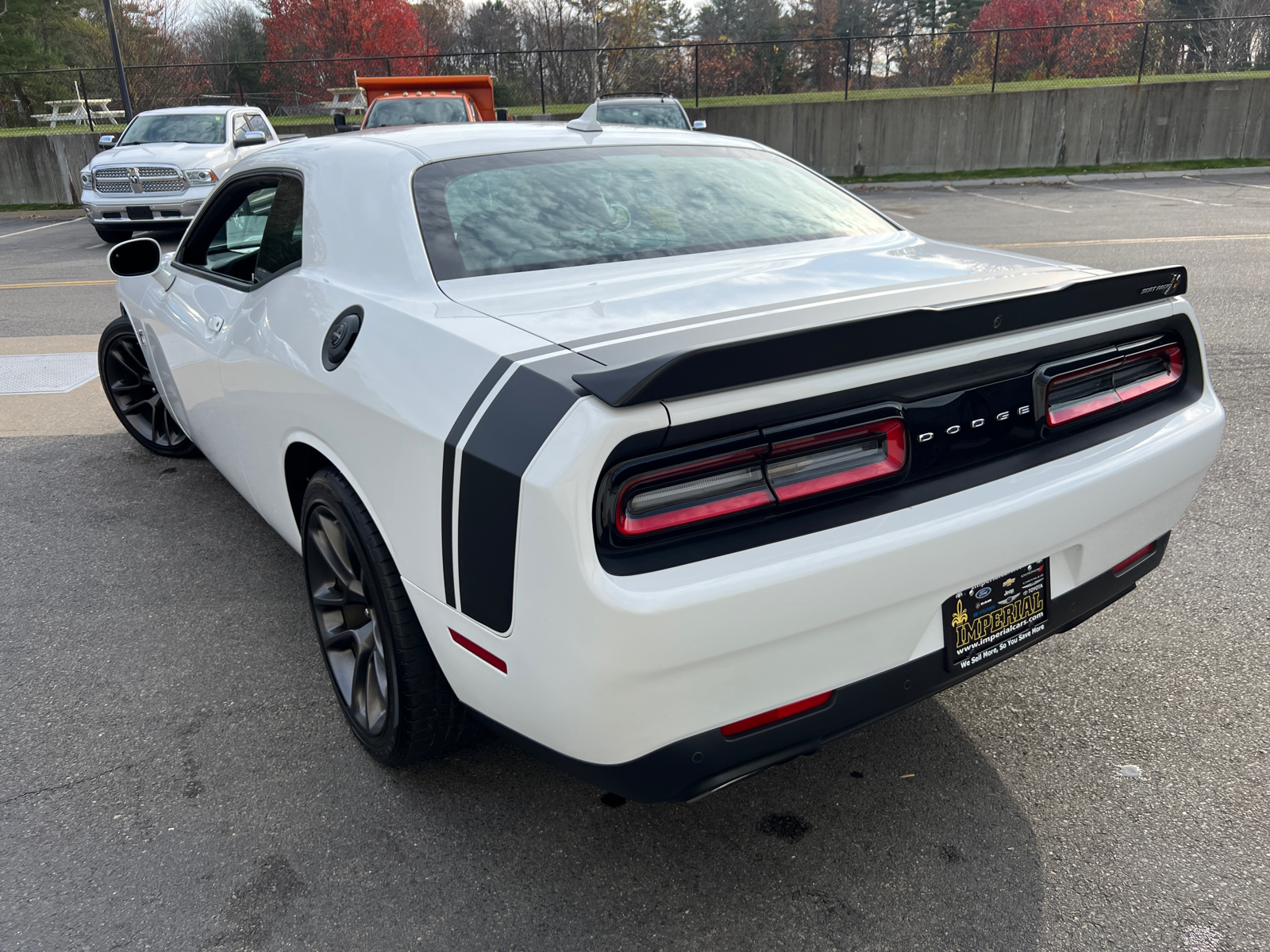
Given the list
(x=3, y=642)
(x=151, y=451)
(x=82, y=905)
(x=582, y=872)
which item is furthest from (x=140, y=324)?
(x=582, y=872)

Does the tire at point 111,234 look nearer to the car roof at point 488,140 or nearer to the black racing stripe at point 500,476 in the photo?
the car roof at point 488,140

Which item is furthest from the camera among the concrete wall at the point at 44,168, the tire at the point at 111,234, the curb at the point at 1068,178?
the concrete wall at the point at 44,168

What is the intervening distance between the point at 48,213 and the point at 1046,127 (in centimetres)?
2051

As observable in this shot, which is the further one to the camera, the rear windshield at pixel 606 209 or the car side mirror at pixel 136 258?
the car side mirror at pixel 136 258

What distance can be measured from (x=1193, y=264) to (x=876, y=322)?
8682 millimetres

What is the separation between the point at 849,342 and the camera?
71.9 inches

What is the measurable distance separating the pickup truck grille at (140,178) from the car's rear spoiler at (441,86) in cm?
449

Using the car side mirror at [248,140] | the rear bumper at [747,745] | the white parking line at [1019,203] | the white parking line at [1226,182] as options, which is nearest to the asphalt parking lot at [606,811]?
the rear bumper at [747,745]

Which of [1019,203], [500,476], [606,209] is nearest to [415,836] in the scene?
[500,476]

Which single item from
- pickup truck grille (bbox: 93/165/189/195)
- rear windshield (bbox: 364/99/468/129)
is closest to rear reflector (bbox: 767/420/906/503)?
pickup truck grille (bbox: 93/165/189/195)

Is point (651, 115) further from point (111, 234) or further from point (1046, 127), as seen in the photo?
point (1046, 127)

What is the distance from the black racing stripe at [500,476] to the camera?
5.52 feet

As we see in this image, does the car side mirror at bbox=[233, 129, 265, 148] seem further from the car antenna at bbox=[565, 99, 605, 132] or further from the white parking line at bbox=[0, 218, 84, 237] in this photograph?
the car antenna at bbox=[565, 99, 605, 132]

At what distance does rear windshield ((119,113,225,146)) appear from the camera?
45.3ft
